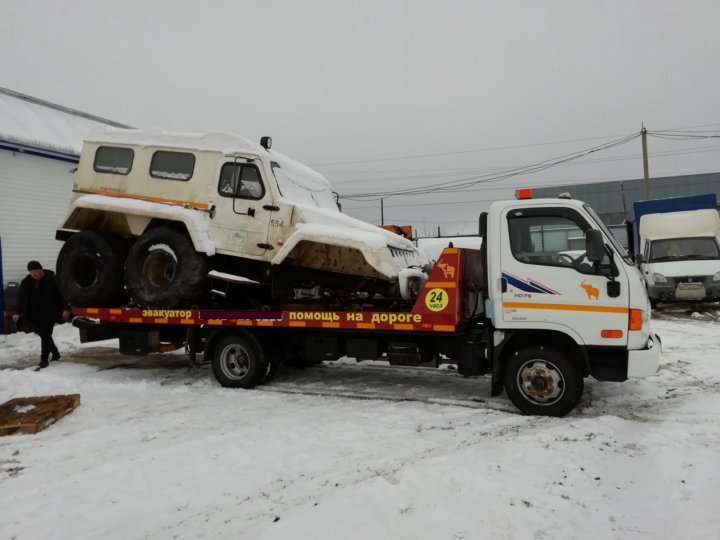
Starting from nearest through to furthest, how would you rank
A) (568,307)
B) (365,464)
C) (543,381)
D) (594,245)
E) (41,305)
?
(365,464)
(594,245)
(568,307)
(543,381)
(41,305)

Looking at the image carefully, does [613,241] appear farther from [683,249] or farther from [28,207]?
[28,207]

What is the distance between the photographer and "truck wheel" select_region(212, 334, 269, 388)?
6.82 m

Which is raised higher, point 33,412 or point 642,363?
point 642,363

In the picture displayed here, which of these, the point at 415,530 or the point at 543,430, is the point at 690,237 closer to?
the point at 543,430

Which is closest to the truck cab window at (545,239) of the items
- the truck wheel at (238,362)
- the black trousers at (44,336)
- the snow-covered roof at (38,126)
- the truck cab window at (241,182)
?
the truck cab window at (241,182)

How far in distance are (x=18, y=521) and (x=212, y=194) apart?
14.7 ft

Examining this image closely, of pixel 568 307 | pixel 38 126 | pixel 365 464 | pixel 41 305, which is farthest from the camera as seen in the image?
pixel 38 126

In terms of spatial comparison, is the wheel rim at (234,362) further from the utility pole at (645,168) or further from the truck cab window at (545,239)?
the utility pole at (645,168)

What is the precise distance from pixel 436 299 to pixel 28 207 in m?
12.9

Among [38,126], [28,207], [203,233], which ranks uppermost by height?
[38,126]

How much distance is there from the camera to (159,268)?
7.14 metres

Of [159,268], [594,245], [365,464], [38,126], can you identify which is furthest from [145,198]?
[38,126]

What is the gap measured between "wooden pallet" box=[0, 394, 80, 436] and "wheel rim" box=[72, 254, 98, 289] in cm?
194

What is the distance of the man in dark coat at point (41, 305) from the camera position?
8406 mm
